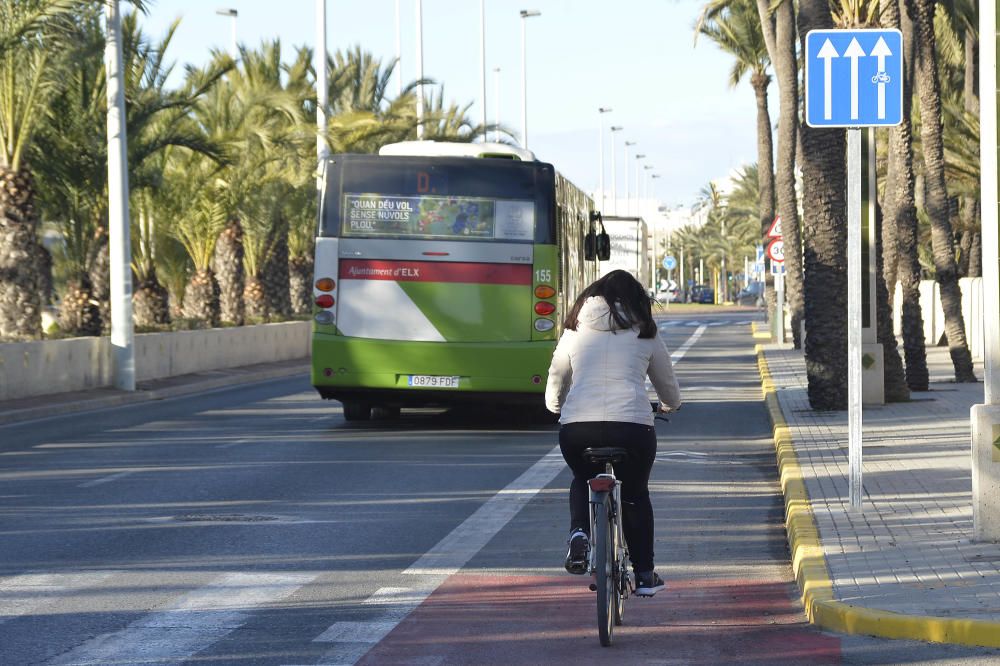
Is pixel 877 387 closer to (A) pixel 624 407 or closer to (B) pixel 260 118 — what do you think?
(A) pixel 624 407

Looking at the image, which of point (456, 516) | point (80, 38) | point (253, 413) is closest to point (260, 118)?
point (80, 38)

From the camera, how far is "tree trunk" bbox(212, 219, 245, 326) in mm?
40625

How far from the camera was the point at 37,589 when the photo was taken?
878cm

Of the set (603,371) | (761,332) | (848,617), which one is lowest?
(848,617)

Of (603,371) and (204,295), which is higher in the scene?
(204,295)

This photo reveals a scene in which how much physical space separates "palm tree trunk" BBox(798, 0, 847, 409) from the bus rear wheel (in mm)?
5589

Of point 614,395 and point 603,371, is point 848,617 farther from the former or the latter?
point 603,371

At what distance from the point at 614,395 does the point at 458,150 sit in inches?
487

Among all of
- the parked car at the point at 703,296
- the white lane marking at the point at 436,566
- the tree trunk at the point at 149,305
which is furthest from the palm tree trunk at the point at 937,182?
the parked car at the point at 703,296

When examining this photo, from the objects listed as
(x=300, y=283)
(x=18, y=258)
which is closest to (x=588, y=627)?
(x=18, y=258)

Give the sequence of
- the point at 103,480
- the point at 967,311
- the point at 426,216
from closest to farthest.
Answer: the point at 103,480
the point at 426,216
the point at 967,311

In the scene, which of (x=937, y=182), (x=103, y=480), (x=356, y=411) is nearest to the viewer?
(x=103, y=480)

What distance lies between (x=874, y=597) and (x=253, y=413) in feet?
49.8

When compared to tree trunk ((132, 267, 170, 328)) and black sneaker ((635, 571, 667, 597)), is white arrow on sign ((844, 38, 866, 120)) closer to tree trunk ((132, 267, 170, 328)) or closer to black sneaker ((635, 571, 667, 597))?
black sneaker ((635, 571, 667, 597))
